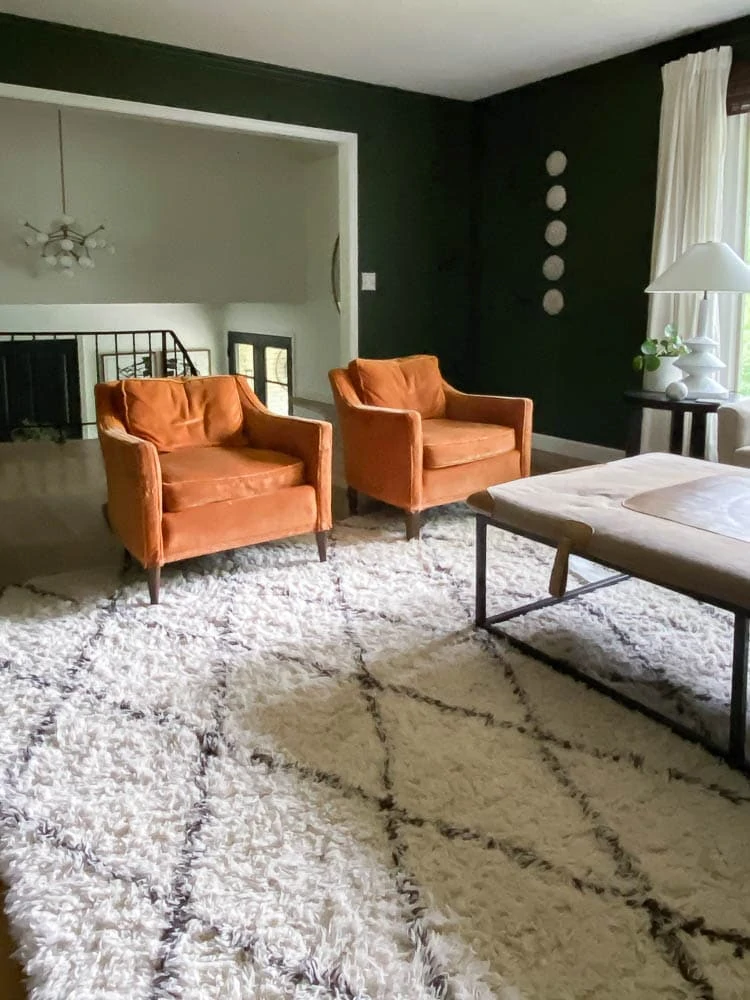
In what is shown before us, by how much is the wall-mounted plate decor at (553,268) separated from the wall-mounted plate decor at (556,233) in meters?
0.09

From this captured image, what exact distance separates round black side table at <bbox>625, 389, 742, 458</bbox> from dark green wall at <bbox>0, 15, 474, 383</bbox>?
2.09 m

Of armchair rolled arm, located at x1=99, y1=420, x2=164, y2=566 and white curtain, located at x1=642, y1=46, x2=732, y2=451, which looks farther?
white curtain, located at x1=642, y1=46, x2=732, y2=451

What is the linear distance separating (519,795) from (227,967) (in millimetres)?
768

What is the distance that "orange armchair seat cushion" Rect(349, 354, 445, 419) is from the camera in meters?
4.24

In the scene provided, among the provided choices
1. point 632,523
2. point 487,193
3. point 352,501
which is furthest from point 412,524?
point 487,193

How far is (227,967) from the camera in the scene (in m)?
1.43

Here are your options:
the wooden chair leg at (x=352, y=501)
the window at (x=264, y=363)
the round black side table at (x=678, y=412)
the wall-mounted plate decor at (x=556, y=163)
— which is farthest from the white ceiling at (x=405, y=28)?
the window at (x=264, y=363)

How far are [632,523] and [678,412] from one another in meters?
2.07

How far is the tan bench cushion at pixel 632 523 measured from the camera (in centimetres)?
202

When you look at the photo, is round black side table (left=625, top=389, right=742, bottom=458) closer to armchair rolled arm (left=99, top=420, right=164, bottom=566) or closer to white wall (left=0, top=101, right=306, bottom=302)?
armchair rolled arm (left=99, top=420, right=164, bottom=566)

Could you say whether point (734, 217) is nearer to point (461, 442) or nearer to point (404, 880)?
point (461, 442)

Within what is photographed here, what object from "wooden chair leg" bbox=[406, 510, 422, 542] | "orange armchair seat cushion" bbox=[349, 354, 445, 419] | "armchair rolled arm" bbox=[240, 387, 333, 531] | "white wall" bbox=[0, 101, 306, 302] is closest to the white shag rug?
"armchair rolled arm" bbox=[240, 387, 333, 531]

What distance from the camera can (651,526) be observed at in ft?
7.53

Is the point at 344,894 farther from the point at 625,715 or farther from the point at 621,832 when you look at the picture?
the point at 625,715
